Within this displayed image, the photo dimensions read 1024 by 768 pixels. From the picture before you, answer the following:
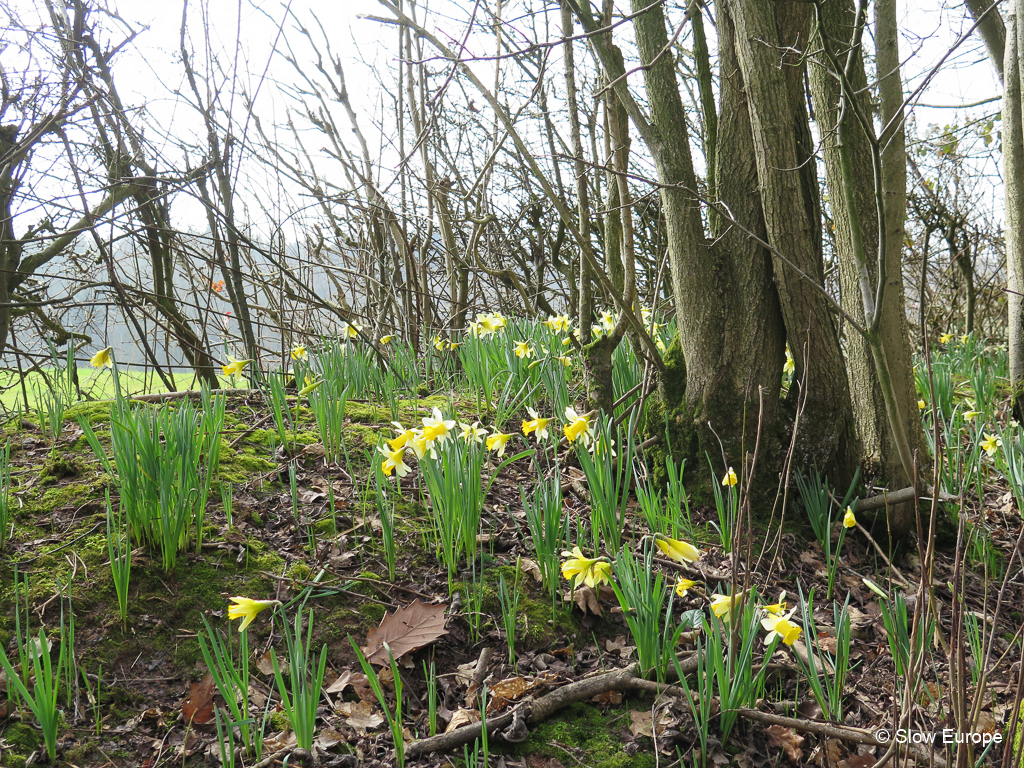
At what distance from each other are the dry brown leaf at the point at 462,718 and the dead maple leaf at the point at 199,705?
0.57m

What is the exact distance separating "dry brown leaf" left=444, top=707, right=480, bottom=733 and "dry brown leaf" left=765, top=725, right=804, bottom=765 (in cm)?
72

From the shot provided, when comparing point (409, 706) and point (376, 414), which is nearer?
point (409, 706)

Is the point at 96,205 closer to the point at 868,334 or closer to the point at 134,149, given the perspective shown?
the point at 134,149

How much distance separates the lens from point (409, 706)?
5.53ft

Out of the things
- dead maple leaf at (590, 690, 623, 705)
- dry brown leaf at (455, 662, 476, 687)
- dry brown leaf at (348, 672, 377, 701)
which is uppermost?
dry brown leaf at (348, 672, 377, 701)

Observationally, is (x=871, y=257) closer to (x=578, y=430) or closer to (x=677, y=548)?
(x=578, y=430)

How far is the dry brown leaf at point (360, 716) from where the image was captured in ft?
5.28

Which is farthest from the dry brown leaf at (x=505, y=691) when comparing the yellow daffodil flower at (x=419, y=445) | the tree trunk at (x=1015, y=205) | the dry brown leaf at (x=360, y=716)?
the tree trunk at (x=1015, y=205)

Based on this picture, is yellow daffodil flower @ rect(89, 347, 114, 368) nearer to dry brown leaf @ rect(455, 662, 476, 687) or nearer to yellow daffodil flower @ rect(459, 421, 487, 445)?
yellow daffodil flower @ rect(459, 421, 487, 445)

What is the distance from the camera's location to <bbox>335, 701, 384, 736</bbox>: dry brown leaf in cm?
161

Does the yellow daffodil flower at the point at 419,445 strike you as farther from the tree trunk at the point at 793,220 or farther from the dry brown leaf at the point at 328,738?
the tree trunk at the point at 793,220

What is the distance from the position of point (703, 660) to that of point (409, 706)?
74 centimetres

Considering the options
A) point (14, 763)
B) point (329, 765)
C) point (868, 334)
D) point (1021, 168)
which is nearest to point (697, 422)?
point (868, 334)

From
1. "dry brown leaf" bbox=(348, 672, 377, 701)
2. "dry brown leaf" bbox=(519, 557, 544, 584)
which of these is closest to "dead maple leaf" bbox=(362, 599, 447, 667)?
"dry brown leaf" bbox=(348, 672, 377, 701)
